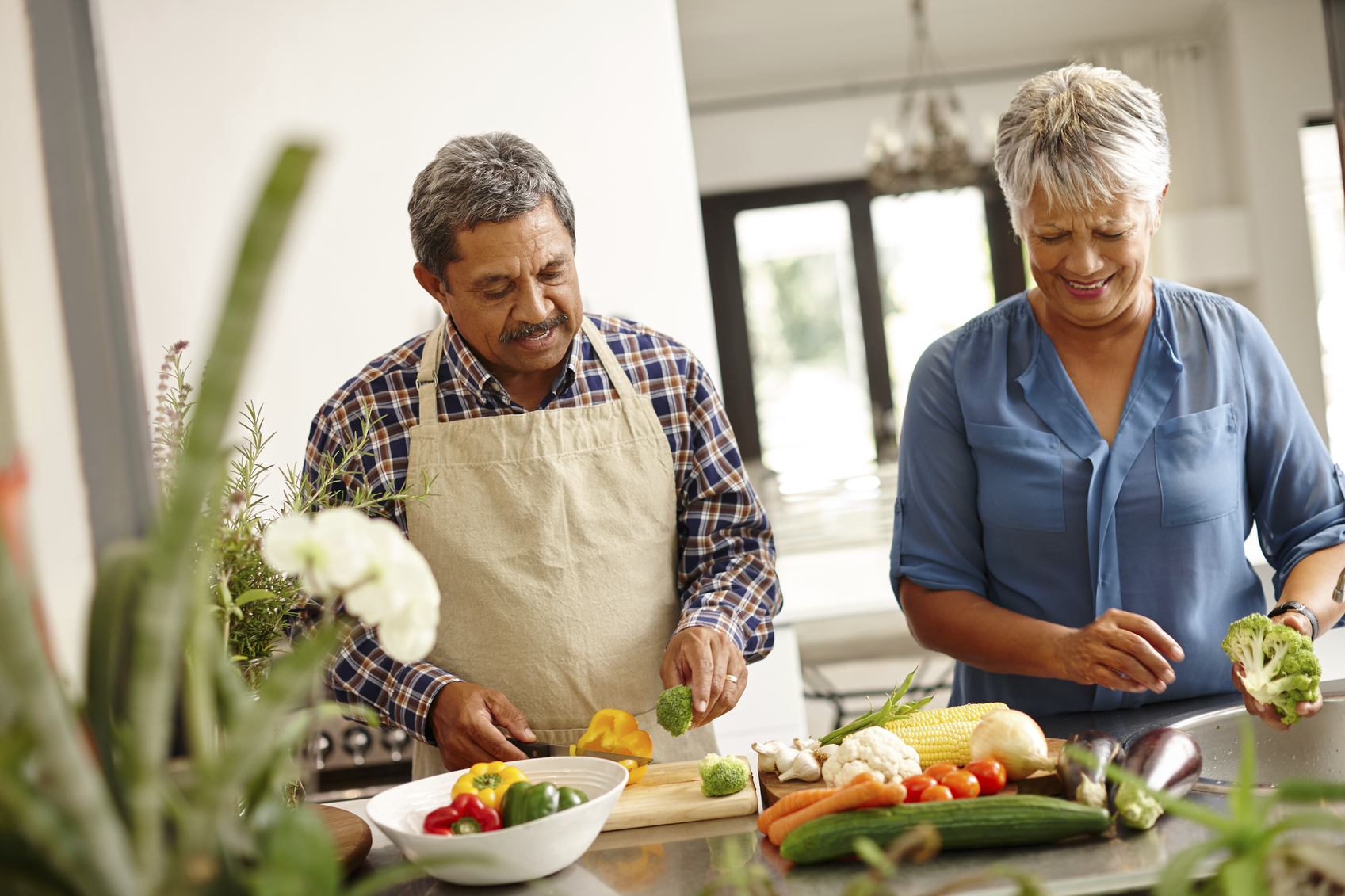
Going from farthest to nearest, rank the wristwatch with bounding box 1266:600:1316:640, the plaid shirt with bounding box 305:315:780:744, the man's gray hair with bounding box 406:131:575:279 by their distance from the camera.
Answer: the plaid shirt with bounding box 305:315:780:744, the man's gray hair with bounding box 406:131:575:279, the wristwatch with bounding box 1266:600:1316:640

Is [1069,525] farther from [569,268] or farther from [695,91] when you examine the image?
[695,91]

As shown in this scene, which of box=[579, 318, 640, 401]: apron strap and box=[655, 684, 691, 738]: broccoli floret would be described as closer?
box=[655, 684, 691, 738]: broccoli floret

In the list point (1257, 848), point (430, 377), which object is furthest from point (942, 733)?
point (430, 377)

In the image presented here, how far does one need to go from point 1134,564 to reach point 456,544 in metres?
1.02

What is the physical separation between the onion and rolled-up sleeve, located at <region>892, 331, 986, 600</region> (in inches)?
15.9

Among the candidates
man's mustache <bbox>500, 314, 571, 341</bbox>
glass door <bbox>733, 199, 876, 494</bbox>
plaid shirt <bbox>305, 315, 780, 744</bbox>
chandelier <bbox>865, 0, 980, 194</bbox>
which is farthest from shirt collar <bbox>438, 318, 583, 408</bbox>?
glass door <bbox>733, 199, 876, 494</bbox>

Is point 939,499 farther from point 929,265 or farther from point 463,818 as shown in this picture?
point 929,265

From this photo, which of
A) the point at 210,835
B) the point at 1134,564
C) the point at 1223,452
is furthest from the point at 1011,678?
the point at 210,835

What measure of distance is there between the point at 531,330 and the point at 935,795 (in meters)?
0.86

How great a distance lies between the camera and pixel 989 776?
3.83 ft

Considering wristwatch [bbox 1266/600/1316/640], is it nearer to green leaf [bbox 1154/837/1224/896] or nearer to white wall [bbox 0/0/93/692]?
green leaf [bbox 1154/837/1224/896]

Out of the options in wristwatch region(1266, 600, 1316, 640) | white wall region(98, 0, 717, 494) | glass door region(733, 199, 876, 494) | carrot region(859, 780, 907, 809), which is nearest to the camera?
carrot region(859, 780, 907, 809)

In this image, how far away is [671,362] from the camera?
180cm

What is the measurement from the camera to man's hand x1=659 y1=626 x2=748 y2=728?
1.48 m
